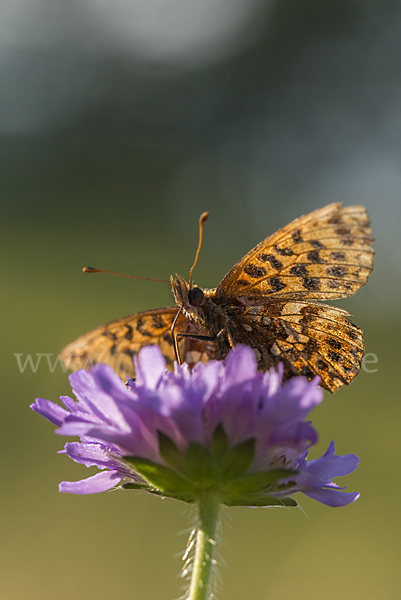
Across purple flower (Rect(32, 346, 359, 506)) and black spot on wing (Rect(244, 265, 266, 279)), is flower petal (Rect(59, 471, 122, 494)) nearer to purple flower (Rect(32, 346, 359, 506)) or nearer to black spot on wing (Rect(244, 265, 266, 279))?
purple flower (Rect(32, 346, 359, 506))

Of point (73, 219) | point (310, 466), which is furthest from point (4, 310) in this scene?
point (310, 466)

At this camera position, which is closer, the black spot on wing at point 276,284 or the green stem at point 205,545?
the green stem at point 205,545

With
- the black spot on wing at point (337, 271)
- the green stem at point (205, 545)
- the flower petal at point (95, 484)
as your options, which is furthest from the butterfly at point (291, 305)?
the green stem at point (205, 545)

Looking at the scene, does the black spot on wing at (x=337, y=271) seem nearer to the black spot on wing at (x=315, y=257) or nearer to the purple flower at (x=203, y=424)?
the black spot on wing at (x=315, y=257)

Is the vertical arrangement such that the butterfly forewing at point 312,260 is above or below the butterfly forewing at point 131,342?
above

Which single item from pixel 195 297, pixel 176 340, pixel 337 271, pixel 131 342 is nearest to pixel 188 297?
pixel 195 297

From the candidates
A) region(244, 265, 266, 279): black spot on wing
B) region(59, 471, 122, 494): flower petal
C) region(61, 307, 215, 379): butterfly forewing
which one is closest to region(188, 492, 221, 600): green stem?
region(59, 471, 122, 494): flower petal

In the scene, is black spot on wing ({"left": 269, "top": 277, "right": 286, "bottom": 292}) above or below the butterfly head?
above

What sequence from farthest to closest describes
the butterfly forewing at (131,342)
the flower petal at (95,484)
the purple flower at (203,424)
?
the butterfly forewing at (131,342)
the flower petal at (95,484)
the purple flower at (203,424)

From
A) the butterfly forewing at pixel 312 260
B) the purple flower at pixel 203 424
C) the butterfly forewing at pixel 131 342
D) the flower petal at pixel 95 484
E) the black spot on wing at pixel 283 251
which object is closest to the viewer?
the purple flower at pixel 203 424
